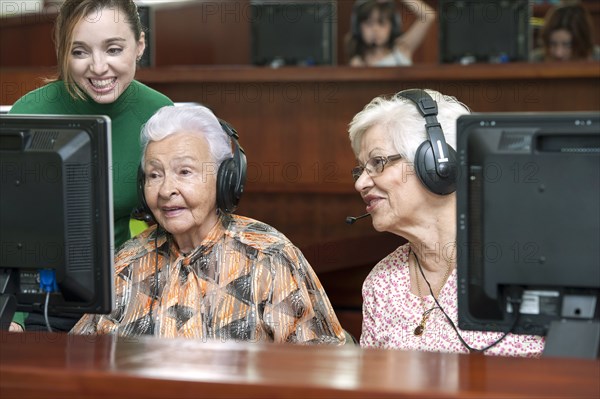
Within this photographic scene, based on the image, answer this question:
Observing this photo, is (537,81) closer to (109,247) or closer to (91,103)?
(91,103)

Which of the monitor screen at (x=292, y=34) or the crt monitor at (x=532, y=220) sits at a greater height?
the monitor screen at (x=292, y=34)

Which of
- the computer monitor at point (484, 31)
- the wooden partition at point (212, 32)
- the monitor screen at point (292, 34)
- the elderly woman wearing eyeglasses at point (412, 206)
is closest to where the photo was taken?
the elderly woman wearing eyeglasses at point (412, 206)

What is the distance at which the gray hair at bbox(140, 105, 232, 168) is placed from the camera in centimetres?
219

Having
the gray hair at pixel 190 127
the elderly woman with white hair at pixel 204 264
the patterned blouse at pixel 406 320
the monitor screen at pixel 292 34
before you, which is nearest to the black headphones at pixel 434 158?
the patterned blouse at pixel 406 320

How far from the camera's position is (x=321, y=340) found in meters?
2.08

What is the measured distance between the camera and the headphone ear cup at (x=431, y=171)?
2010mm

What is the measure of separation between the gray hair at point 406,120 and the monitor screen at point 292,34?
300 cm

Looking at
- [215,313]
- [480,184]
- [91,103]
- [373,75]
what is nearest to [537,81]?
[373,75]

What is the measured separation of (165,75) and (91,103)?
2.01 m

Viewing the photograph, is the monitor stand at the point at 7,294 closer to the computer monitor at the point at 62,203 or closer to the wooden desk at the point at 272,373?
the computer monitor at the point at 62,203

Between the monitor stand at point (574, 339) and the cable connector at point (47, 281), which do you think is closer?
the monitor stand at point (574, 339)

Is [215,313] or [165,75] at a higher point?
[165,75]

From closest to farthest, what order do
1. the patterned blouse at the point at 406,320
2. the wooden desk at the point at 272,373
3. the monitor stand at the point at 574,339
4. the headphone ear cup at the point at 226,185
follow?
the wooden desk at the point at 272,373 < the monitor stand at the point at 574,339 < the patterned blouse at the point at 406,320 < the headphone ear cup at the point at 226,185

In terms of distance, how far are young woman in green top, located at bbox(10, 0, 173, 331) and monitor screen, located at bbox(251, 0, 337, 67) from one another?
8.65 feet
